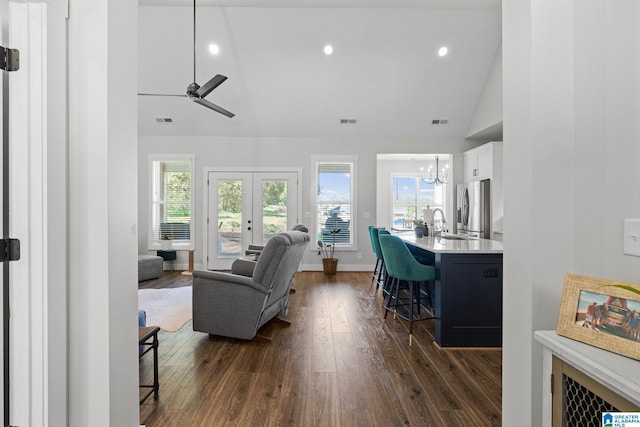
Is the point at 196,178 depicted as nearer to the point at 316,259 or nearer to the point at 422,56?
the point at 316,259

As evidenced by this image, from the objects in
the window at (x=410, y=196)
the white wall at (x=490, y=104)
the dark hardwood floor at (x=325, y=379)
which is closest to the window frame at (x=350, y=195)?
the white wall at (x=490, y=104)

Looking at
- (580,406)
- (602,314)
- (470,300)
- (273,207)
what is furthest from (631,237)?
(273,207)

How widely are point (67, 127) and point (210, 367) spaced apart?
79.5 inches

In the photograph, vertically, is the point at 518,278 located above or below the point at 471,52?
below

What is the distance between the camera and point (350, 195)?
714 cm

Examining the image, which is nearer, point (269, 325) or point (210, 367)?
point (210, 367)

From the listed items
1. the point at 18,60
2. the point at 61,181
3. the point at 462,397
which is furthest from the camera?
the point at 462,397

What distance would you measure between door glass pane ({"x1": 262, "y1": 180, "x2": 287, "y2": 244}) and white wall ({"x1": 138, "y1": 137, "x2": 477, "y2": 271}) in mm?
396

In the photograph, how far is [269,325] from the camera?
3.72 metres

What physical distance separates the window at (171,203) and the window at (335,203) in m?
2.71

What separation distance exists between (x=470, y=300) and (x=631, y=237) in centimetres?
213

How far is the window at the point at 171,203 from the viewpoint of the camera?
709 cm

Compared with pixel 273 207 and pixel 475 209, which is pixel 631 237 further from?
pixel 273 207

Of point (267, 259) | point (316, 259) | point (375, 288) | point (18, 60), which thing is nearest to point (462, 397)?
point (267, 259)
